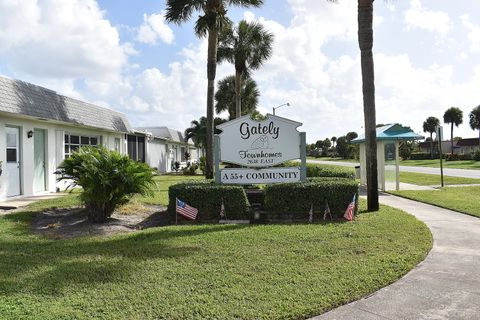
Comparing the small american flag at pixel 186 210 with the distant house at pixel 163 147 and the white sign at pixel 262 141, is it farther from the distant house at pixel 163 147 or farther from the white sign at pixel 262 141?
the distant house at pixel 163 147

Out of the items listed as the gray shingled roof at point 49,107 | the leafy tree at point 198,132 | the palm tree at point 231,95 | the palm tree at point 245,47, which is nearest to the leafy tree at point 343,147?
the palm tree at point 231,95

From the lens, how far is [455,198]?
12969mm

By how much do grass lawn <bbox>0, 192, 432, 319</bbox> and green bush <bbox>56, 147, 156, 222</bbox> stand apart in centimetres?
129

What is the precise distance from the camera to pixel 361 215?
958cm

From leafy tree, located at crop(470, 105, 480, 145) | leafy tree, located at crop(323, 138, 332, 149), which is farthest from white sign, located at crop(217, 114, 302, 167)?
leafy tree, located at crop(323, 138, 332, 149)

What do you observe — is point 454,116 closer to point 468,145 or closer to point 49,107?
point 468,145

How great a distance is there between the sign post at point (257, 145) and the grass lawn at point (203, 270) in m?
2.17

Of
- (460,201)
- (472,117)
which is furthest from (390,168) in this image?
(472,117)

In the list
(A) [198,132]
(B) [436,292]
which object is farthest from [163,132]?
(B) [436,292]

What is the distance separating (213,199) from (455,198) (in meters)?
8.32

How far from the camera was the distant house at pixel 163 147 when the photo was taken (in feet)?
95.8

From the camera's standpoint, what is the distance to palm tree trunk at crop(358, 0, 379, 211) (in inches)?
406

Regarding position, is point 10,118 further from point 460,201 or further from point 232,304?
point 460,201

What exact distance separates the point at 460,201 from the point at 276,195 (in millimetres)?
6483
